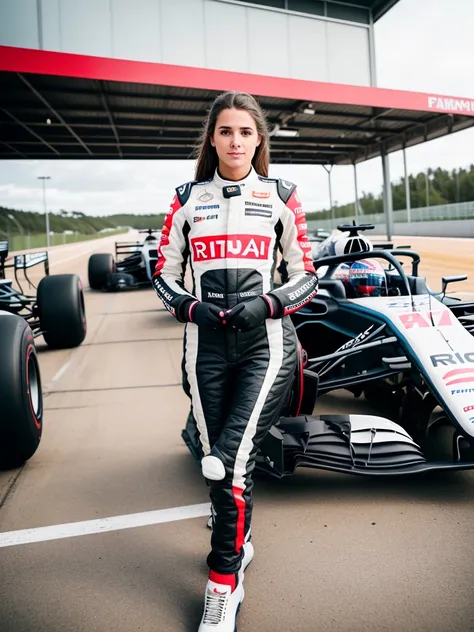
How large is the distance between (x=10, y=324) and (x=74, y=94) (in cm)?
1374

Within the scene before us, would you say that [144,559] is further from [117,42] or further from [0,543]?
[117,42]

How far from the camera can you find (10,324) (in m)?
3.48

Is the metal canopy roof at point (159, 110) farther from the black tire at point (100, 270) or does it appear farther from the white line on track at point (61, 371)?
the white line on track at point (61, 371)

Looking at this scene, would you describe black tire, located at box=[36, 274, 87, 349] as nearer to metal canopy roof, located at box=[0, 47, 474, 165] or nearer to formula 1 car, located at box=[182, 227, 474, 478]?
formula 1 car, located at box=[182, 227, 474, 478]

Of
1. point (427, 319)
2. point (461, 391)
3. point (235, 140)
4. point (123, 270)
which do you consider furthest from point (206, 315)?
point (123, 270)

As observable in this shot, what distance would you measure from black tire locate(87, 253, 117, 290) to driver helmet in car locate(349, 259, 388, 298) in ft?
34.4

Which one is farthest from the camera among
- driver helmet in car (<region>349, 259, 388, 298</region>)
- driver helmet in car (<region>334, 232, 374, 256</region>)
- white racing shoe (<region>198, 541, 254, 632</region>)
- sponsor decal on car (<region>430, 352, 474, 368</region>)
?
driver helmet in car (<region>334, 232, 374, 256</region>)

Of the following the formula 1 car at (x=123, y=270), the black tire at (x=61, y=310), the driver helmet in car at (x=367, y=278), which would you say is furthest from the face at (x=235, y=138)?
the formula 1 car at (x=123, y=270)

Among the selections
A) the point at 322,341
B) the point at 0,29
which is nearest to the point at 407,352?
the point at 322,341

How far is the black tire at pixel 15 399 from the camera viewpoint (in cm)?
319

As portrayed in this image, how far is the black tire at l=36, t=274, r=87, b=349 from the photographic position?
650cm

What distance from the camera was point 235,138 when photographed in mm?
2180

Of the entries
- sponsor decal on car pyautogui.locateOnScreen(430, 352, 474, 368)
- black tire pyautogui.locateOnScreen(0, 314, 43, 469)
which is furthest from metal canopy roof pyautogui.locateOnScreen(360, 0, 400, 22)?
black tire pyautogui.locateOnScreen(0, 314, 43, 469)

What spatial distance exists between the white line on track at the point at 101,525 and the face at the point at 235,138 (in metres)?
1.66
